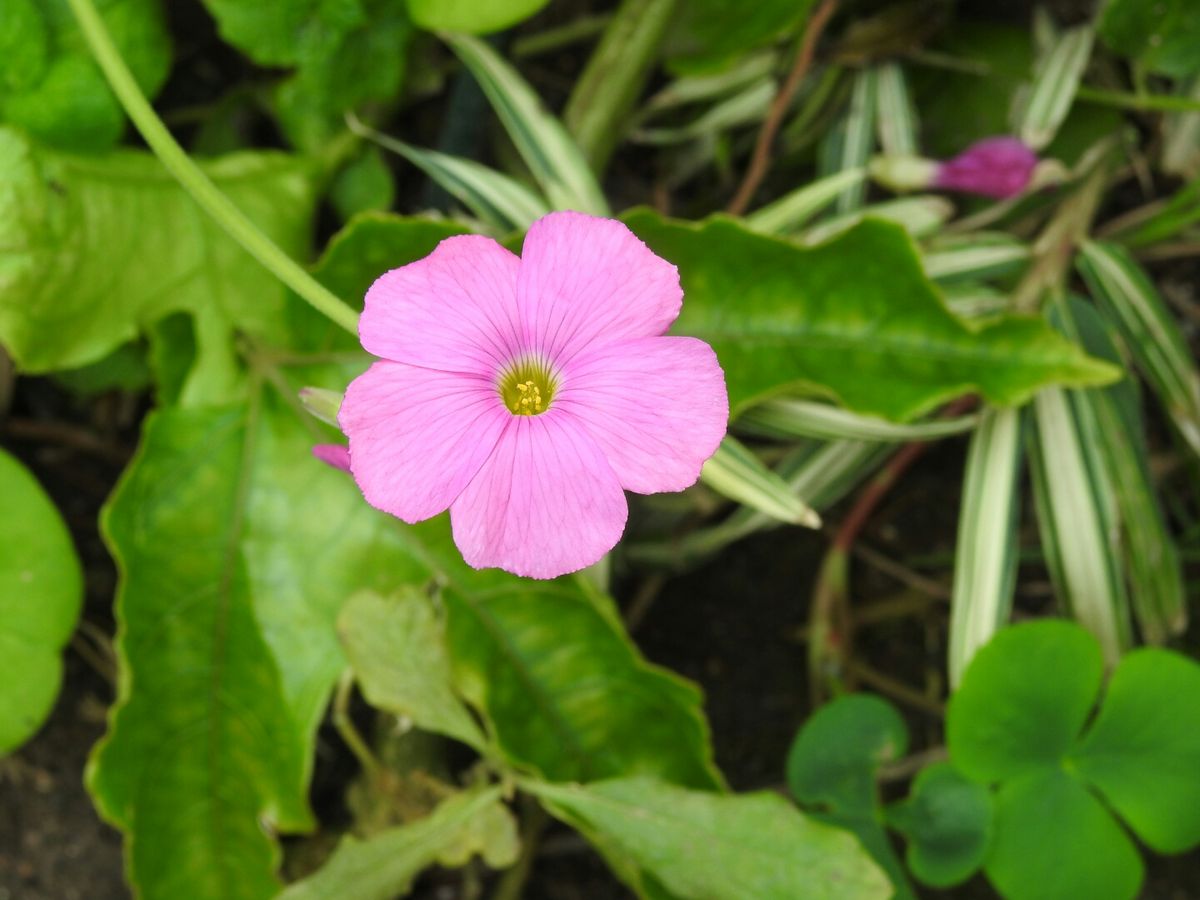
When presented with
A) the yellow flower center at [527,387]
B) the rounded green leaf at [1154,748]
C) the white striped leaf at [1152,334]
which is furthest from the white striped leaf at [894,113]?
the yellow flower center at [527,387]

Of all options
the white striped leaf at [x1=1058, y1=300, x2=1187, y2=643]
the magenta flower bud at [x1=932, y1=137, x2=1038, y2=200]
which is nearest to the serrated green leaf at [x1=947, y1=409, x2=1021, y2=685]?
the white striped leaf at [x1=1058, y1=300, x2=1187, y2=643]

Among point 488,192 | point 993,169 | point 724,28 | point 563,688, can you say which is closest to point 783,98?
point 724,28

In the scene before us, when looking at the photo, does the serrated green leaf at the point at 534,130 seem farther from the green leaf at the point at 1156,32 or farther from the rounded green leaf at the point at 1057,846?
the rounded green leaf at the point at 1057,846

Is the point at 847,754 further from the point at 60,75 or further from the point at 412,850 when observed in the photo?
the point at 60,75

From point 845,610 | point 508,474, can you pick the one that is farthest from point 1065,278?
point 508,474

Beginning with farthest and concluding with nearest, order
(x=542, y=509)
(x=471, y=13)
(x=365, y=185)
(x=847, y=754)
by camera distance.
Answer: (x=365, y=185)
(x=847, y=754)
(x=471, y=13)
(x=542, y=509)

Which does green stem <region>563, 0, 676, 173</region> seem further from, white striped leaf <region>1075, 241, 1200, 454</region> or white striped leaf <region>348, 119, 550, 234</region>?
white striped leaf <region>1075, 241, 1200, 454</region>
